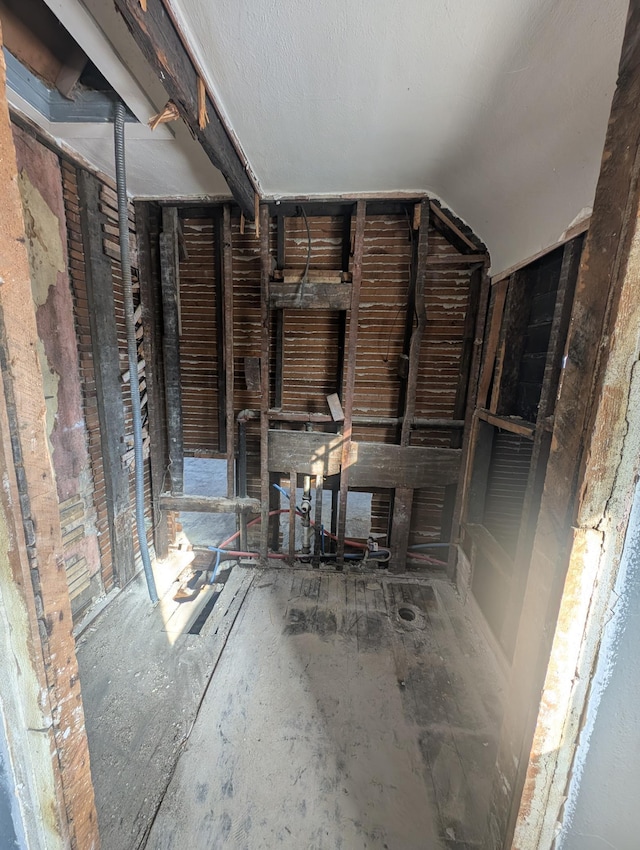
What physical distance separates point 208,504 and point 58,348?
154cm

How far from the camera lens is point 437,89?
4.40 feet

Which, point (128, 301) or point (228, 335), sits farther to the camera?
point (228, 335)

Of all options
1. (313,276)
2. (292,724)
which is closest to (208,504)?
(292,724)

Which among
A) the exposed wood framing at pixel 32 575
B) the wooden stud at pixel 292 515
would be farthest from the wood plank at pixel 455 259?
the exposed wood framing at pixel 32 575

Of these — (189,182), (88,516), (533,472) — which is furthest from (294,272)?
(88,516)

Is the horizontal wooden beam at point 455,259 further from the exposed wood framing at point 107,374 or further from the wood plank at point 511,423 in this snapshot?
the exposed wood framing at point 107,374

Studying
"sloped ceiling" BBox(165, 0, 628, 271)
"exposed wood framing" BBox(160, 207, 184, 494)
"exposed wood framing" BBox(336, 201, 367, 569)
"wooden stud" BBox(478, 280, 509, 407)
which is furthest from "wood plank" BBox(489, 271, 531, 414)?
"exposed wood framing" BBox(160, 207, 184, 494)

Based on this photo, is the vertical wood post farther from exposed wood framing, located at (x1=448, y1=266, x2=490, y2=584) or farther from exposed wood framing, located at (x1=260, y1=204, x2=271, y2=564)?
exposed wood framing, located at (x1=448, y1=266, x2=490, y2=584)

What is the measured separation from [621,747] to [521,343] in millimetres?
1921

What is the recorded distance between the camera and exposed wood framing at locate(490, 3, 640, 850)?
0.60 m

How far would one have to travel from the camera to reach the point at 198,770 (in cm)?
135

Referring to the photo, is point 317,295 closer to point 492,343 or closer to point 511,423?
point 492,343

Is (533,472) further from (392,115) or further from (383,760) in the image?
(392,115)

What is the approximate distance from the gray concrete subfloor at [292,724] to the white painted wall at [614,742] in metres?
0.76
